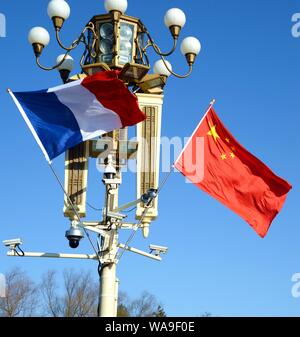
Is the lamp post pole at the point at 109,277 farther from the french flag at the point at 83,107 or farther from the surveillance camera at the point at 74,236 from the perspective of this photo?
the french flag at the point at 83,107

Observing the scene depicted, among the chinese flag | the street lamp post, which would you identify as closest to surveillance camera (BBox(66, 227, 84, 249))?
the street lamp post

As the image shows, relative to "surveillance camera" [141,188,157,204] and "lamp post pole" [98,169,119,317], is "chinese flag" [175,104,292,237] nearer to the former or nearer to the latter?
"surveillance camera" [141,188,157,204]

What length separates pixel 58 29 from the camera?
14.3 m

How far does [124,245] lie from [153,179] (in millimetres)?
1778

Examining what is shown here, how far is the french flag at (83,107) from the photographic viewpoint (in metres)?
13.8

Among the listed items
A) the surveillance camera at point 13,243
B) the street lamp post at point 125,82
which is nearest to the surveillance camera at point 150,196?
the street lamp post at point 125,82

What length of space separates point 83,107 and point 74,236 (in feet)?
8.38

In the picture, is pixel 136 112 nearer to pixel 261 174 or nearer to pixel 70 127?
pixel 70 127

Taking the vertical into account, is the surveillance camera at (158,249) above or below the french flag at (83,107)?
below

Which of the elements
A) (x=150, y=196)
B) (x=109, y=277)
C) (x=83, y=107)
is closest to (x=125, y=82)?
(x=83, y=107)

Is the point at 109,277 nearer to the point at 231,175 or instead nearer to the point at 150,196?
the point at 150,196

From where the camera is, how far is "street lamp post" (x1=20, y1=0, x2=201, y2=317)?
14234 mm

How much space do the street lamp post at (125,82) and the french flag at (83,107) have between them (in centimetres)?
65
